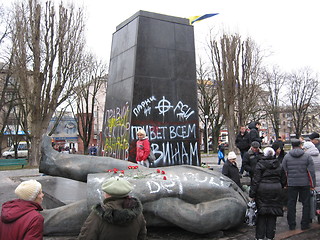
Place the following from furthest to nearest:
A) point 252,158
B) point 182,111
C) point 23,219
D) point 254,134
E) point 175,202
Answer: point 254,134, point 182,111, point 252,158, point 175,202, point 23,219

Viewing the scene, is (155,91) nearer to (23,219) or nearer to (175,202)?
(175,202)

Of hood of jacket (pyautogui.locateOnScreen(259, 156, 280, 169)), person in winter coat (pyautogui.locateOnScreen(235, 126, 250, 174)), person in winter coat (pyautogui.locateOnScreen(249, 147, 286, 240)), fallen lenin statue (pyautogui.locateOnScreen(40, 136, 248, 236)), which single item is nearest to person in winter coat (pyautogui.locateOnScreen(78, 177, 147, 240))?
fallen lenin statue (pyautogui.locateOnScreen(40, 136, 248, 236))

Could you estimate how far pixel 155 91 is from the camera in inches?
306

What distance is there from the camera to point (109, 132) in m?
8.17

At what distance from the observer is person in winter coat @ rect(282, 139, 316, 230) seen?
5.12 m

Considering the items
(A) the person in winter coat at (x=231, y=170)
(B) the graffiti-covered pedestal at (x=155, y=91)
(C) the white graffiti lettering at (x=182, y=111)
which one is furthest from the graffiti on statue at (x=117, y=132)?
(A) the person in winter coat at (x=231, y=170)

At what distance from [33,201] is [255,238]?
11.0 feet

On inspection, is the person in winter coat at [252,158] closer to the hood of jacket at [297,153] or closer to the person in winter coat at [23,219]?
the hood of jacket at [297,153]

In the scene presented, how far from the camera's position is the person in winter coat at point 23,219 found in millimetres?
2088

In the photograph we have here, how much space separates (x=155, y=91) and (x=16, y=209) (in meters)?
5.80

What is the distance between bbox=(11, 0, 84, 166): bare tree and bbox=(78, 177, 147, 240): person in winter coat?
18.4m

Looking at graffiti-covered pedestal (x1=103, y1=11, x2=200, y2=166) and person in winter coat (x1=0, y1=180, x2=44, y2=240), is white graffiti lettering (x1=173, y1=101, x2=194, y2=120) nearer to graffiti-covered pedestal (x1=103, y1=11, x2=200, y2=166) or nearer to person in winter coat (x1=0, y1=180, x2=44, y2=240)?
graffiti-covered pedestal (x1=103, y1=11, x2=200, y2=166)

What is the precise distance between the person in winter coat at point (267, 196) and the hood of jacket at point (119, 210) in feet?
8.69

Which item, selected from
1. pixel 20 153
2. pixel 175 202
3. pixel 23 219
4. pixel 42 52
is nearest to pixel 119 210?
pixel 23 219
